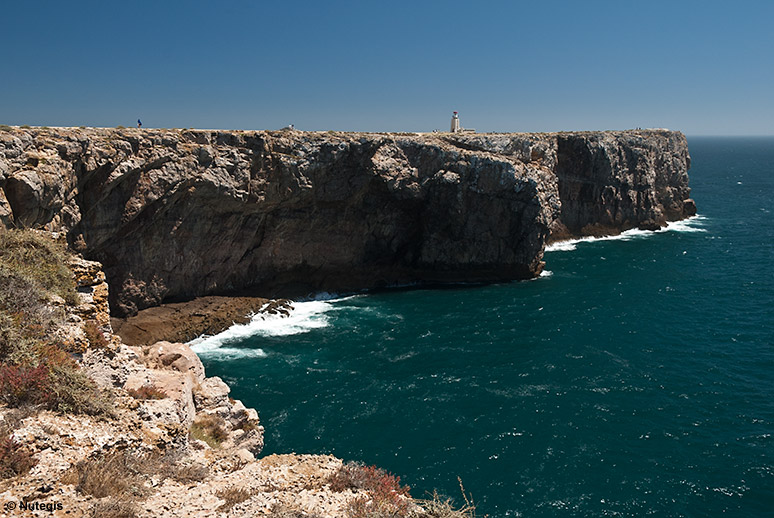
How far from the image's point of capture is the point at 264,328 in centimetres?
4681

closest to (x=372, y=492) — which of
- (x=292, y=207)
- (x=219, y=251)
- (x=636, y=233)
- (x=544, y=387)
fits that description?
(x=544, y=387)

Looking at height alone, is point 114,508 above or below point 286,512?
above

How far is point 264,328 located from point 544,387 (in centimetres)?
2533

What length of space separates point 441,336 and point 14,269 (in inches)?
1298

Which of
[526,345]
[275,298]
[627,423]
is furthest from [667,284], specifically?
[275,298]

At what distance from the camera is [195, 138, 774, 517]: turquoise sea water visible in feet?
79.7

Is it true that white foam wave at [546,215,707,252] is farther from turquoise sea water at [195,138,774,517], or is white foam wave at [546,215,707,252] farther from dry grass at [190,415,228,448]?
dry grass at [190,415,228,448]

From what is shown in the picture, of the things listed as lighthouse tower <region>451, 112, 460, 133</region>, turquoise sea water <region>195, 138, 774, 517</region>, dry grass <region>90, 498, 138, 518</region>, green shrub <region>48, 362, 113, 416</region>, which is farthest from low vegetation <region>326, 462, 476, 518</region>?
lighthouse tower <region>451, 112, 460, 133</region>

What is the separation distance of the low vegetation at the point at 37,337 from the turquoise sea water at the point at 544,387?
15113mm

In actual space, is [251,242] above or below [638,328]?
above

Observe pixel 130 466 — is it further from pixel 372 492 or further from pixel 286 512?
pixel 372 492

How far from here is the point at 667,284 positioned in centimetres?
5522

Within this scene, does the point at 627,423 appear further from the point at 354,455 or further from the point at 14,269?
the point at 14,269

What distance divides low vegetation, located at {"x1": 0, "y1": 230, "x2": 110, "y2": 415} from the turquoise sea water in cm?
1511
